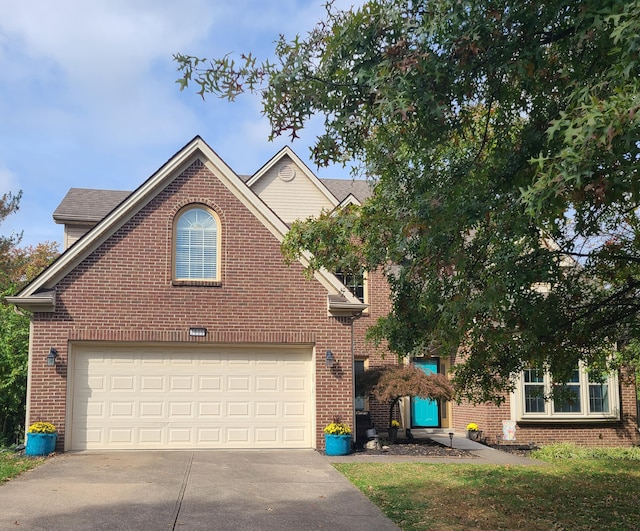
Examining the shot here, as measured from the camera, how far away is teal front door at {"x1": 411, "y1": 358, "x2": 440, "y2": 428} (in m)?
20.9

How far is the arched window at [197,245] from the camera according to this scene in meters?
15.4

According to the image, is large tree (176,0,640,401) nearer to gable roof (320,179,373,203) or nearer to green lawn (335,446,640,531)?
green lawn (335,446,640,531)

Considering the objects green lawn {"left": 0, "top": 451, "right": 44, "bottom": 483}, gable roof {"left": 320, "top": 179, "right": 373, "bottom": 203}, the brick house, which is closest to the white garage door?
the brick house

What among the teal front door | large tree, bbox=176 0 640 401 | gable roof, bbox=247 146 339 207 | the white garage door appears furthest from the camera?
gable roof, bbox=247 146 339 207

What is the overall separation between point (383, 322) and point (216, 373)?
648 centimetres

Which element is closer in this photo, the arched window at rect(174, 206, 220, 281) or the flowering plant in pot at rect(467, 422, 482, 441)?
the arched window at rect(174, 206, 220, 281)

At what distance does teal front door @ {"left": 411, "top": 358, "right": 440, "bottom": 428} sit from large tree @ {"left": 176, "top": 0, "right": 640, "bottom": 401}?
12277 mm

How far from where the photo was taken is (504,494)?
10734 millimetres

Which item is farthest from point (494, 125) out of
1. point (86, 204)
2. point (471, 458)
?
point (86, 204)

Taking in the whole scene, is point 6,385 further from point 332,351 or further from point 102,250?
point 332,351

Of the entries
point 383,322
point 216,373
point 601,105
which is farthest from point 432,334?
point 216,373

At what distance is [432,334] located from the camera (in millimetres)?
8914

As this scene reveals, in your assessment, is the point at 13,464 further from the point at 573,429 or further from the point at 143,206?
the point at 573,429

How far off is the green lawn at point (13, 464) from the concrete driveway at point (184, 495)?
26 centimetres
